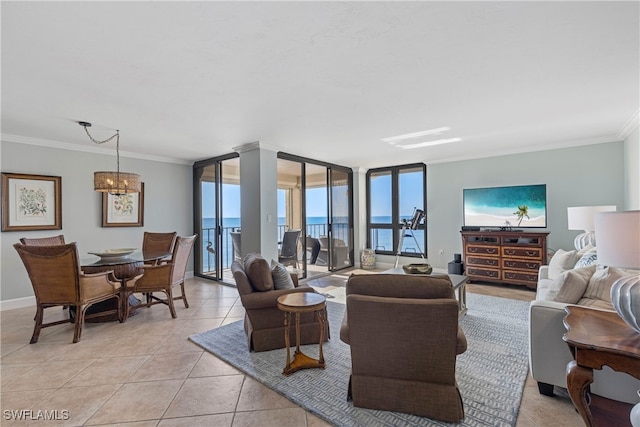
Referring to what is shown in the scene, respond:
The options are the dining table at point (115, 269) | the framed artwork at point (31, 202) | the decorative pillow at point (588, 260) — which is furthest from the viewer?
the framed artwork at point (31, 202)

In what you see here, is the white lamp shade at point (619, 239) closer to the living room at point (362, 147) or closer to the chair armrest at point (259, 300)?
the living room at point (362, 147)

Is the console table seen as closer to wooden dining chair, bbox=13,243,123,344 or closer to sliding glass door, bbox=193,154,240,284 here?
wooden dining chair, bbox=13,243,123,344

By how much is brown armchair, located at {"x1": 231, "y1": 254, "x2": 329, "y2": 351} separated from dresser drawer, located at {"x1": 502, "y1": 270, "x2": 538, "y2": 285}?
3753mm

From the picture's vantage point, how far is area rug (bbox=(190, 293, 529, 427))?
5.82 ft

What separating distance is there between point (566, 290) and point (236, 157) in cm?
465

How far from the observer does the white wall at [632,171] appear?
11.8 ft

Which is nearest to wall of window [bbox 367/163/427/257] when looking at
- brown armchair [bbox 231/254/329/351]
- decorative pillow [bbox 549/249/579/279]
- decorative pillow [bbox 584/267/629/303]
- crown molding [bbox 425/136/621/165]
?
crown molding [bbox 425/136/621/165]

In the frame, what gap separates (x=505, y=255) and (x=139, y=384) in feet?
16.8

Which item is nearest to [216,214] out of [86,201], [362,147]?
[86,201]

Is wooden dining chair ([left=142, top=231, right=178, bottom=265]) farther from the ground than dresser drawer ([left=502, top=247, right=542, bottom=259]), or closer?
farther from the ground

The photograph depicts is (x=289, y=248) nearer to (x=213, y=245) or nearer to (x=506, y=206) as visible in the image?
(x=213, y=245)

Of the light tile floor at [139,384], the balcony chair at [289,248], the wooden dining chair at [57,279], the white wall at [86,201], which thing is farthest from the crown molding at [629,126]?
the white wall at [86,201]

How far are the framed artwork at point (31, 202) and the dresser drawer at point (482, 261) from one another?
647 centimetres

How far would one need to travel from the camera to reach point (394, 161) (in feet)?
20.1
